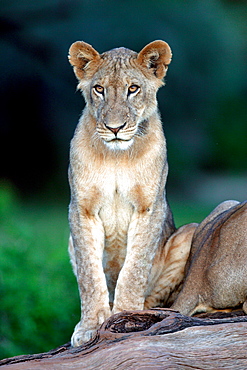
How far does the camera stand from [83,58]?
145 inches

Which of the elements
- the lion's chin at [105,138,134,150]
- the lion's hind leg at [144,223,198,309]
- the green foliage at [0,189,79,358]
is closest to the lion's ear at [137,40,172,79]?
the lion's chin at [105,138,134,150]

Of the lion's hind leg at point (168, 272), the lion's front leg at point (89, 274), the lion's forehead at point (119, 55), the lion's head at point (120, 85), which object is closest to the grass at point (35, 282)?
the lion's hind leg at point (168, 272)

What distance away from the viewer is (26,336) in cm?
562

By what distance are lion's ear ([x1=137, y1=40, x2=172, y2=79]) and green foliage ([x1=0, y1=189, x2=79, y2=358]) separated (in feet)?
9.04

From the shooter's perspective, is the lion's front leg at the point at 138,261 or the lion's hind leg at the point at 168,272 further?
the lion's hind leg at the point at 168,272

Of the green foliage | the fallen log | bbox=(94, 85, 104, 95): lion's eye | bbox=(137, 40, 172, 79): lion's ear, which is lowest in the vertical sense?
the green foliage

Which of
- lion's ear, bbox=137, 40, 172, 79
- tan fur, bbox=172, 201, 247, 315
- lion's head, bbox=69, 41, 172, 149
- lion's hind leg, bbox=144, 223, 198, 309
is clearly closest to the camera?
tan fur, bbox=172, 201, 247, 315

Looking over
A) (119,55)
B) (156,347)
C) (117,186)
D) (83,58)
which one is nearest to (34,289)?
(117,186)

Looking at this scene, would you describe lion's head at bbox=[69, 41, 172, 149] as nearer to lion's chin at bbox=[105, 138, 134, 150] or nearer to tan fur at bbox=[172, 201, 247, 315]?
lion's chin at bbox=[105, 138, 134, 150]

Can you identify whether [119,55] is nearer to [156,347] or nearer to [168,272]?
[168,272]

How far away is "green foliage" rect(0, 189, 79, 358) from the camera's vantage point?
18.5ft

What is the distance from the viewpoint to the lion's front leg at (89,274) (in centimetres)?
352

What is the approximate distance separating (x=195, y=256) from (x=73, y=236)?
0.65 m

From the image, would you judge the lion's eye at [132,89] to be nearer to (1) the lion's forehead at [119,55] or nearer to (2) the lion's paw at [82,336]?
(1) the lion's forehead at [119,55]
